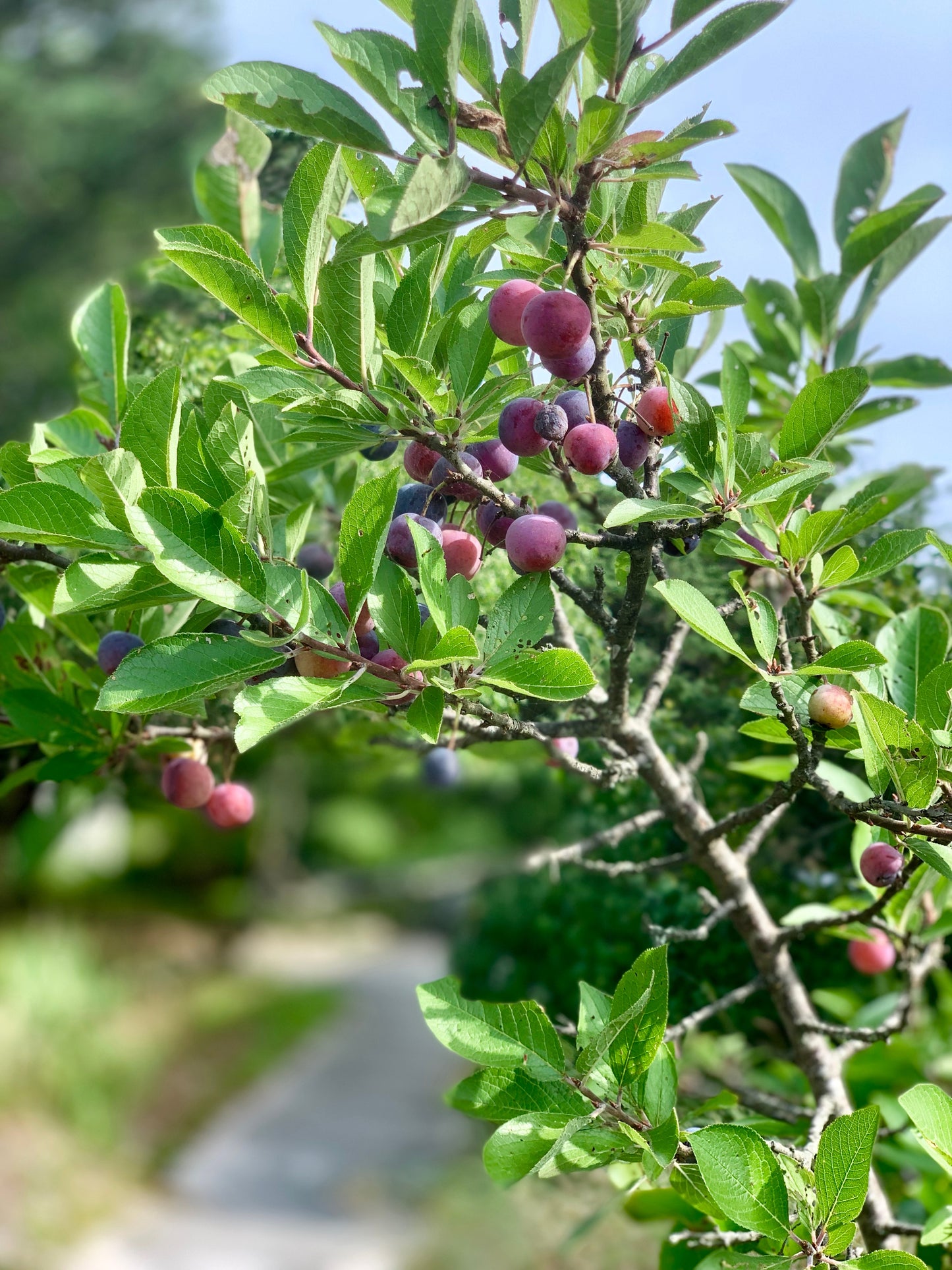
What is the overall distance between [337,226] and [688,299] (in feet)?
0.70

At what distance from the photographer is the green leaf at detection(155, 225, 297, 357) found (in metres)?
0.47

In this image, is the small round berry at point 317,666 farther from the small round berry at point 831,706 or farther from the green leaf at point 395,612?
the small round berry at point 831,706

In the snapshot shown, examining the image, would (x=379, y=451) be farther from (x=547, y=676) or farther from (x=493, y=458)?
(x=547, y=676)

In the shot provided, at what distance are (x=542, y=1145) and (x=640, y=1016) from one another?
8 centimetres

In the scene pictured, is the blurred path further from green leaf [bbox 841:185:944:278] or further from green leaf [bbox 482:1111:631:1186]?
green leaf [bbox 841:185:944:278]

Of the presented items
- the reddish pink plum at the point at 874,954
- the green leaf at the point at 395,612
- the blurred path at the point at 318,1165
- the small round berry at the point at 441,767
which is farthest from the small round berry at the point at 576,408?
the blurred path at the point at 318,1165

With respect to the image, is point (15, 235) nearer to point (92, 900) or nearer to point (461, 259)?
point (92, 900)

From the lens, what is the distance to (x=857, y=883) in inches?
35.4

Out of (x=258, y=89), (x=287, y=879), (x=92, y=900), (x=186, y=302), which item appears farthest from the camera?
(x=287, y=879)

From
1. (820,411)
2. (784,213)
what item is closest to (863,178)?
(784,213)

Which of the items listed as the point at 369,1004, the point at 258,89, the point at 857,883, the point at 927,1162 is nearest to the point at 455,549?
the point at 258,89

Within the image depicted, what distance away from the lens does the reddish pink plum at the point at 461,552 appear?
1.82ft

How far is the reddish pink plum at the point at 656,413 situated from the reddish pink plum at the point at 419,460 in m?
0.12

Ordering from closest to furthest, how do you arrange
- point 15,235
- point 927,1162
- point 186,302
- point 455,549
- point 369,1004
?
point 455,549 < point 927,1162 < point 186,302 < point 15,235 < point 369,1004
